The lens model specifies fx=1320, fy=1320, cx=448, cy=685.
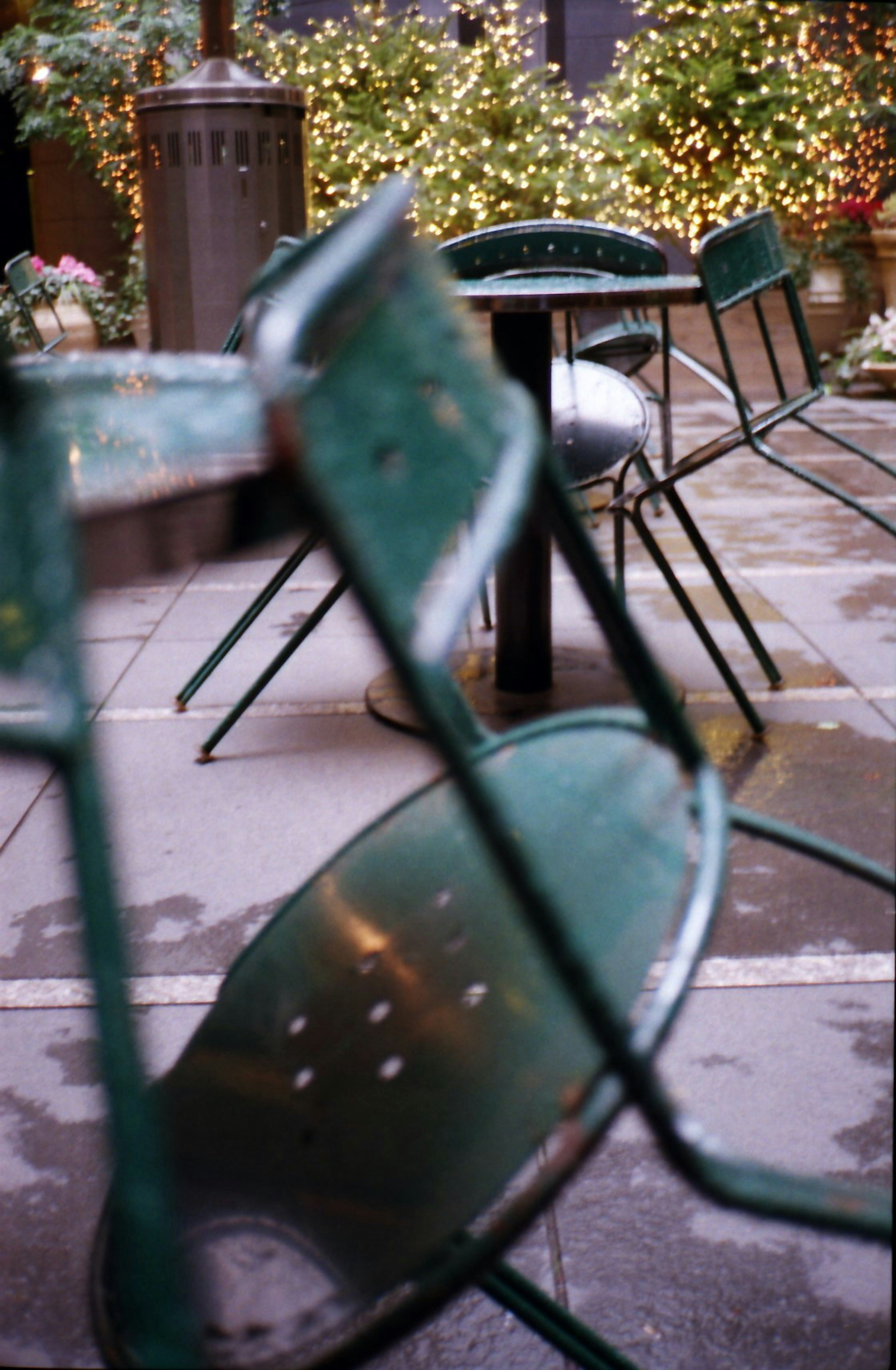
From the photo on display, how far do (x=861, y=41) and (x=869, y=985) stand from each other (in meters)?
10.9

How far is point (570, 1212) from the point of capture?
157 centimetres

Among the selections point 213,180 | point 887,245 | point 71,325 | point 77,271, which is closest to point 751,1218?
point 213,180

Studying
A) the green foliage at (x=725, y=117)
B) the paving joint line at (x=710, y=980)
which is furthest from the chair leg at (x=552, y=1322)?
the green foliage at (x=725, y=117)

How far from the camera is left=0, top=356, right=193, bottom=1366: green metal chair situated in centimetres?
52

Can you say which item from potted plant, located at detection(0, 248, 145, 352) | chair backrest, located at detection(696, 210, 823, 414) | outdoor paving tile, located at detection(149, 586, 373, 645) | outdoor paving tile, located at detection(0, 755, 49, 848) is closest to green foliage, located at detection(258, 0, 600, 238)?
potted plant, located at detection(0, 248, 145, 352)

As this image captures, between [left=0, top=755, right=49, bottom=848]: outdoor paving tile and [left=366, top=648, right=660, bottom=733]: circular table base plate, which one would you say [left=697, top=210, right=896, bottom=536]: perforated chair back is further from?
[left=0, top=755, right=49, bottom=848]: outdoor paving tile

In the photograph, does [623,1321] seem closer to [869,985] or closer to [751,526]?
[869,985]

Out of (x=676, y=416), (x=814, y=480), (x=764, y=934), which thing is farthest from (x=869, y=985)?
(x=676, y=416)

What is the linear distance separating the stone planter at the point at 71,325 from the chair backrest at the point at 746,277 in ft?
25.0

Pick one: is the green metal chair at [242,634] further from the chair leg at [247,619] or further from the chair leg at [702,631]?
the chair leg at [702,631]

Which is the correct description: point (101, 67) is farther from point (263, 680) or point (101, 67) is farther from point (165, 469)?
point (165, 469)

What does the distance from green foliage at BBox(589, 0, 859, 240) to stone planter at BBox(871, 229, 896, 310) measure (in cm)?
82

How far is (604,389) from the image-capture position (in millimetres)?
3721

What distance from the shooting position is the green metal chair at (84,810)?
52 cm
